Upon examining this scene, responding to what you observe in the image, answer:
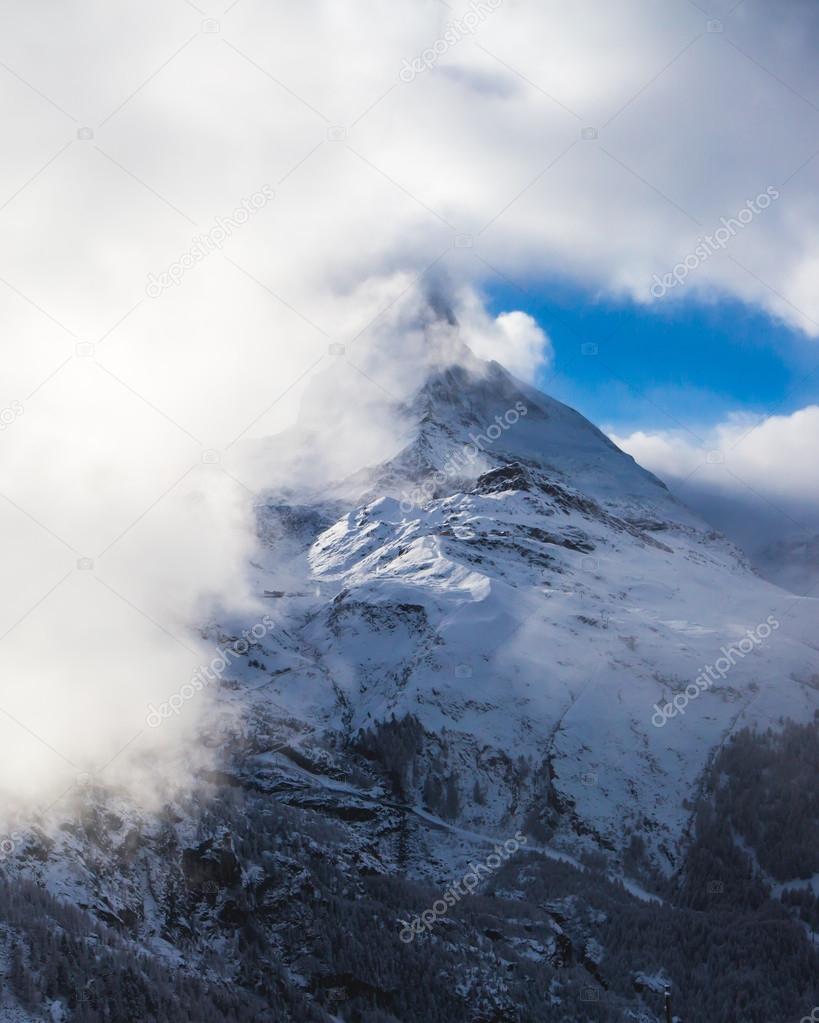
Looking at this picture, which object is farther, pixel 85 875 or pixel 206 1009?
pixel 85 875

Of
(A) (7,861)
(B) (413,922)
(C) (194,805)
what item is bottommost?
(A) (7,861)

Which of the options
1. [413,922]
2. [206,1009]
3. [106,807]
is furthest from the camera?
[413,922]

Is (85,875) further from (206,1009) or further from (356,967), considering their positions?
(356,967)

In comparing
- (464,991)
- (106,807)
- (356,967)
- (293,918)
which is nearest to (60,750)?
(106,807)

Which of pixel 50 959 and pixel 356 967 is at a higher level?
pixel 356 967

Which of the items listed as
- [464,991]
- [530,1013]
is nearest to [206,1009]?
[464,991]

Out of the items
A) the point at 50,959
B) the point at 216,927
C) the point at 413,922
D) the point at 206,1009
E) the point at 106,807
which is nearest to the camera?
the point at 50,959

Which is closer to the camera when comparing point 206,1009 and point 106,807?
point 206,1009

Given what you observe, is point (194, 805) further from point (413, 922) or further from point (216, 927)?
point (413, 922)

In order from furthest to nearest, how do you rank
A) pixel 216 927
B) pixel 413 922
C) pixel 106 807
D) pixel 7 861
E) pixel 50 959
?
pixel 413 922 → pixel 106 807 → pixel 216 927 → pixel 7 861 → pixel 50 959
